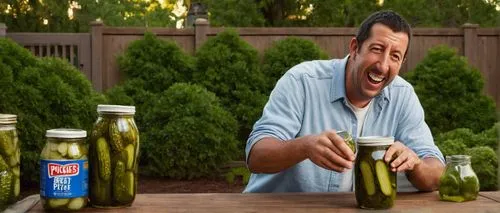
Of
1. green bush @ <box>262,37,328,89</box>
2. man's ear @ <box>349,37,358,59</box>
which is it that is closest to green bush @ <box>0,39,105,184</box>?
green bush @ <box>262,37,328,89</box>

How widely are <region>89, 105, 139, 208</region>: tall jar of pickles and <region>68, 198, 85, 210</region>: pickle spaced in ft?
0.14

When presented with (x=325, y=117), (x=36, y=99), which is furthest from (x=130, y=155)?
(x=36, y=99)

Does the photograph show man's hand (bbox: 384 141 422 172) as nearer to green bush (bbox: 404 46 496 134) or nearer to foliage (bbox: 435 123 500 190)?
foliage (bbox: 435 123 500 190)

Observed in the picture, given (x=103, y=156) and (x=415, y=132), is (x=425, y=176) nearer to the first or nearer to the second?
(x=415, y=132)

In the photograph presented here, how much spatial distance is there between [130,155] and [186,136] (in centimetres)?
462

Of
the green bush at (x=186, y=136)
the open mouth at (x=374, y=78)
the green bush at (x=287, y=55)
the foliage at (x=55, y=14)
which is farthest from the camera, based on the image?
the foliage at (x=55, y=14)

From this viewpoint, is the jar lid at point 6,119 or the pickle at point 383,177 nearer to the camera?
the jar lid at point 6,119

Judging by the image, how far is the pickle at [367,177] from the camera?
1656mm

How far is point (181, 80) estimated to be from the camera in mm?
7332

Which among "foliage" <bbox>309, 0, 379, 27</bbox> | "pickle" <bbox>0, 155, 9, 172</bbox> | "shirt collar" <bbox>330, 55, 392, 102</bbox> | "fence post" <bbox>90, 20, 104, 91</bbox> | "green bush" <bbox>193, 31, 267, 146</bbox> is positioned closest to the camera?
"pickle" <bbox>0, 155, 9, 172</bbox>

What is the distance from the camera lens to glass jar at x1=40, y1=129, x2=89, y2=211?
1544 mm

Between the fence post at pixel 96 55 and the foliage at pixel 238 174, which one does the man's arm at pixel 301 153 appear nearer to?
the foliage at pixel 238 174

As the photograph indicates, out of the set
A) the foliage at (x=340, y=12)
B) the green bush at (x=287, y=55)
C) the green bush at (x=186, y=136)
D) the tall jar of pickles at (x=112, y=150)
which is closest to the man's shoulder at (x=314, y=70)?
the tall jar of pickles at (x=112, y=150)

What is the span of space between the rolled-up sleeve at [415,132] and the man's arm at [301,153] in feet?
1.54
